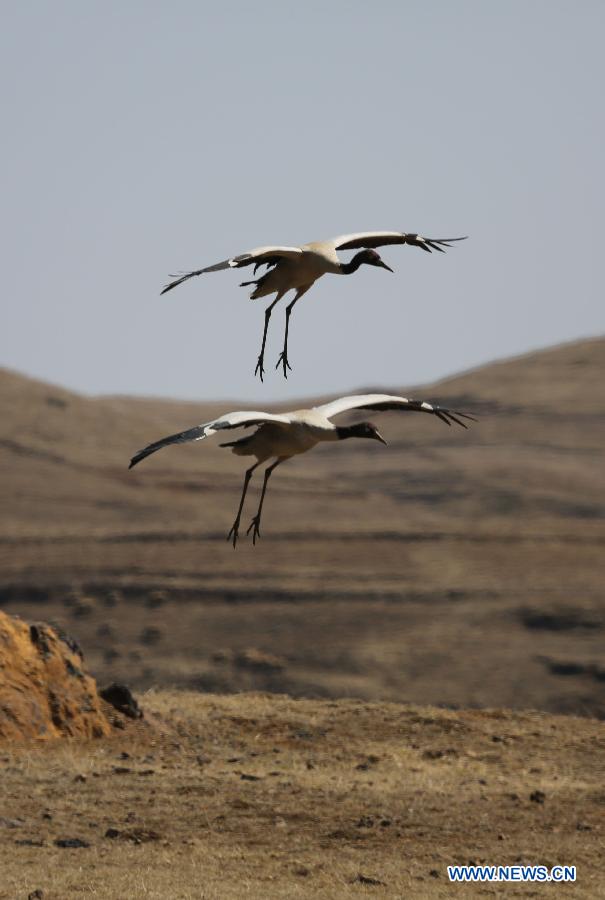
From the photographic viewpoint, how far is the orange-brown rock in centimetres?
1988

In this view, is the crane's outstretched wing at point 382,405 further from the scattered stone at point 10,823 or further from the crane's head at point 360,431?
the scattered stone at point 10,823

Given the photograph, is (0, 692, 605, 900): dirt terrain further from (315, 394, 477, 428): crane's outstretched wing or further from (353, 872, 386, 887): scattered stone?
(315, 394, 477, 428): crane's outstretched wing

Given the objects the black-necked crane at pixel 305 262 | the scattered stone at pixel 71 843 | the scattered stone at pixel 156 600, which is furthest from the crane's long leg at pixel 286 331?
the scattered stone at pixel 156 600

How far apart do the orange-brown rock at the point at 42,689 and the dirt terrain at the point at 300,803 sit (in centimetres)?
38

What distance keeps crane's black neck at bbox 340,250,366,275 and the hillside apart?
83.5 feet

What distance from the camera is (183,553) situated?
46719 mm

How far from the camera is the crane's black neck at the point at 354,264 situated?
11352mm

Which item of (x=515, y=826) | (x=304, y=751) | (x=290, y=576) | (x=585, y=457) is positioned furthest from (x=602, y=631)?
(x=515, y=826)

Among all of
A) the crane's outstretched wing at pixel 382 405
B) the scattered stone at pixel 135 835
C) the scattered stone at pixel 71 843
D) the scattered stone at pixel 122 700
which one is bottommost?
the scattered stone at pixel 71 843

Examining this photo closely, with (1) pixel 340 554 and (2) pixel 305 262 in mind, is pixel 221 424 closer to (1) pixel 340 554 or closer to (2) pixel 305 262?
(2) pixel 305 262

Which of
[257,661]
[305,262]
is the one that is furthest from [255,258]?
[257,661]

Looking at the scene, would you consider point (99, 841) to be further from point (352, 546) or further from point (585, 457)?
point (585, 457)

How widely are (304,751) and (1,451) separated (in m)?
36.9

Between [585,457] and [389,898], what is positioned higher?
[585,457]
